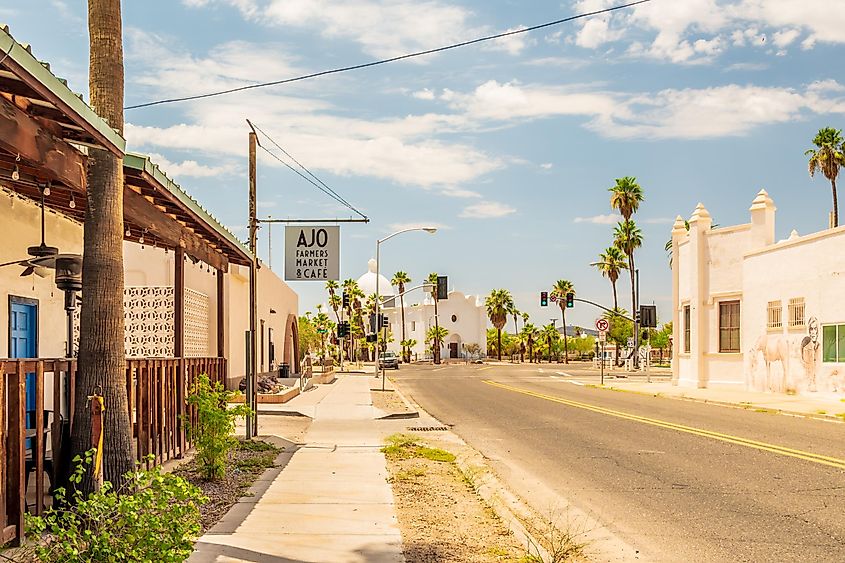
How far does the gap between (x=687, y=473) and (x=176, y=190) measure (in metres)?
8.02

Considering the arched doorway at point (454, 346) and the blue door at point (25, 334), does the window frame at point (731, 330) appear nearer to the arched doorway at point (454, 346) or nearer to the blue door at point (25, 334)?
the blue door at point (25, 334)

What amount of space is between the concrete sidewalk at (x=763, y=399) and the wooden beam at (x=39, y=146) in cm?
2028

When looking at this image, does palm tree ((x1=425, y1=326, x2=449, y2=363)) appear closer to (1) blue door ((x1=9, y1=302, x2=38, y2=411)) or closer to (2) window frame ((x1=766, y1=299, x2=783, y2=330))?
(2) window frame ((x1=766, y1=299, x2=783, y2=330))

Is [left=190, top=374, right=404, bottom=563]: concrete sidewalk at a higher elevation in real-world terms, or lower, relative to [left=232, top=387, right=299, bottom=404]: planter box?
higher

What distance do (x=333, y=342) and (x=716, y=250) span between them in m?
95.0

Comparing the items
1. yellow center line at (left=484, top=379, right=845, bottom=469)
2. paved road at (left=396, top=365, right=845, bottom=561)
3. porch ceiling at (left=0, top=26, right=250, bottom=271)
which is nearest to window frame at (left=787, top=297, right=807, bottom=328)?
paved road at (left=396, top=365, right=845, bottom=561)

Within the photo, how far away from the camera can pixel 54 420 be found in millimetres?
9438

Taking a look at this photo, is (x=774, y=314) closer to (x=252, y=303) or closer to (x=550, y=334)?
(x=252, y=303)

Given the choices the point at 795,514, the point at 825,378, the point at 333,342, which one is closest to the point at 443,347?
the point at 333,342

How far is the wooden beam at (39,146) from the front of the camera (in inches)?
296

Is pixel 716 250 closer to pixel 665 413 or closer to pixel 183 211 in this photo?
pixel 665 413

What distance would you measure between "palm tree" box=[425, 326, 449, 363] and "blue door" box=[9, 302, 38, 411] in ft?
340

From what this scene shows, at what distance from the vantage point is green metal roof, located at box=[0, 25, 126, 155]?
21.3ft

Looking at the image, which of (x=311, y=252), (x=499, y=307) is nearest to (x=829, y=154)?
(x=311, y=252)
